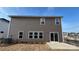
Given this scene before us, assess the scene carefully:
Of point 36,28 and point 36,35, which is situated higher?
point 36,28

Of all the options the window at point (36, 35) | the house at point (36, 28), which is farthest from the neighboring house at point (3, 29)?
the window at point (36, 35)

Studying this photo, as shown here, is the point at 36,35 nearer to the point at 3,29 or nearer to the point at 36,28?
the point at 36,28

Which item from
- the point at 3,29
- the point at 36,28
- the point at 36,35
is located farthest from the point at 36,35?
the point at 3,29

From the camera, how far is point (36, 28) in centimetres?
1024

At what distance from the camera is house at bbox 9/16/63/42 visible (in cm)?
1008

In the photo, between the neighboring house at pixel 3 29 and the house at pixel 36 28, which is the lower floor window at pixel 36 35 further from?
the neighboring house at pixel 3 29

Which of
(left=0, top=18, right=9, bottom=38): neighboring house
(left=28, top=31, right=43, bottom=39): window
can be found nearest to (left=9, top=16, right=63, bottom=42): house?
(left=28, top=31, right=43, bottom=39): window

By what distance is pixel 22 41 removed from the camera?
9961 millimetres

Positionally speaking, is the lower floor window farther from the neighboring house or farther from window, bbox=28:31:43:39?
the neighboring house

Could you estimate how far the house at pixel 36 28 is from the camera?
1008 cm

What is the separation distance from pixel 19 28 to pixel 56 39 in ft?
15.9
